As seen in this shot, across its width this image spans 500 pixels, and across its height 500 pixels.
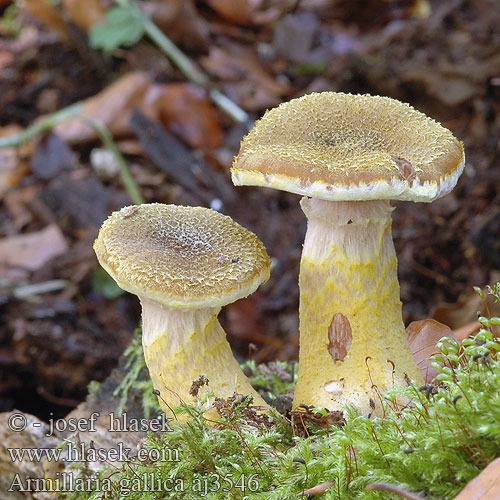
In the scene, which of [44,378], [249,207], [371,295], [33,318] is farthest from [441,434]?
[249,207]

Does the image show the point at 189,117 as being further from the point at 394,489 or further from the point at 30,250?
the point at 394,489

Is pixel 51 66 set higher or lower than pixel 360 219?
lower

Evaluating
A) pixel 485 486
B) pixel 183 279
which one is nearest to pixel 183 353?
pixel 183 279

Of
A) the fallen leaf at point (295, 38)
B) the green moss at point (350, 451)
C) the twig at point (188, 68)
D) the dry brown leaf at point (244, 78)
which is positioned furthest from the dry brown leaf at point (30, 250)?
the fallen leaf at point (295, 38)

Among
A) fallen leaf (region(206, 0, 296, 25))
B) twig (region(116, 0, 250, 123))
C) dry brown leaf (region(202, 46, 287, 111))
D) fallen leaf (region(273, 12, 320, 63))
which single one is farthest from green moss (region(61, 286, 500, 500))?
fallen leaf (region(206, 0, 296, 25))

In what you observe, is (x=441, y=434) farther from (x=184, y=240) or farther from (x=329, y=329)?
(x=184, y=240)

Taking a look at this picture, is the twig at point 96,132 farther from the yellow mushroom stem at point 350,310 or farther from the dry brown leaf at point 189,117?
the yellow mushroom stem at point 350,310
